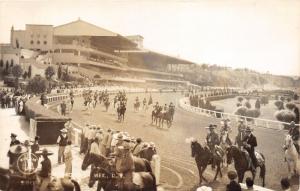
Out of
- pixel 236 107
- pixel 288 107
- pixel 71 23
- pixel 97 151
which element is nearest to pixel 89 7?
pixel 71 23

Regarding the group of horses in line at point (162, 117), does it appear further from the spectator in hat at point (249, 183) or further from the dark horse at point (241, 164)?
the spectator in hat at point (249, 183)

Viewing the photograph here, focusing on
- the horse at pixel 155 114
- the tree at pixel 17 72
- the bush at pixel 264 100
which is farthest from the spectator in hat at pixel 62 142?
the bush at pixel 264 100

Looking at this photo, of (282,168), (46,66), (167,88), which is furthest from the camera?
(46,66)

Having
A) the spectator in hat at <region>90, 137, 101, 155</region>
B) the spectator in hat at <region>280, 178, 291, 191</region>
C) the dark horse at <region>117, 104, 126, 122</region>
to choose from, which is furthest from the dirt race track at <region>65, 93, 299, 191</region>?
the spectator in hat at <region>90, 137, 101, 155</region>

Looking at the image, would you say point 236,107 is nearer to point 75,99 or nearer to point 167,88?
point 167,88

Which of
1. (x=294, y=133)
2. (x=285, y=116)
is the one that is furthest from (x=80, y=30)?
(x=294, y=133)

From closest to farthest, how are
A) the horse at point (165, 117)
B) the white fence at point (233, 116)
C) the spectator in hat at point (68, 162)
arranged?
1. the white fence at point (233, 116)
2. the horse at point (165, 117)
3. the spectator in hat at point (68, 162)

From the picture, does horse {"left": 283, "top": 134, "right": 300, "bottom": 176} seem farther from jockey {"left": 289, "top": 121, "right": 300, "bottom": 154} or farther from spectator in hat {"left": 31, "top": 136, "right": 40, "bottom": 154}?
spectator in hat {"left": 31, "top": 136, "right": 40, "bottom": 154}
